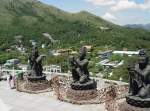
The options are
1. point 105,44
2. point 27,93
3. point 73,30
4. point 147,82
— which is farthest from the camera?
point 73,30

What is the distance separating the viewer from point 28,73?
59.4 ft

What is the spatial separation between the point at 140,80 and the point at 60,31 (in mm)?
150524

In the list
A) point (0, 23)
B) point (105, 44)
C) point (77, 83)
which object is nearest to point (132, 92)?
point (77, 83)

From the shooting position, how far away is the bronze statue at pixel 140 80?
12188mm

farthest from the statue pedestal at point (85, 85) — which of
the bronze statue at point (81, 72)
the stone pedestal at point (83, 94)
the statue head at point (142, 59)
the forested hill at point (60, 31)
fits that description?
the forested hill at point (60, 31)

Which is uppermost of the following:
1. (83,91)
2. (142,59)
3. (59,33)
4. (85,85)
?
(59,33)

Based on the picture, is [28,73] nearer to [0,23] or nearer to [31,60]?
[31,60]

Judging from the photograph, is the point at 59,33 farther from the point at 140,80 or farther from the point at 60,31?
the point at 140,80

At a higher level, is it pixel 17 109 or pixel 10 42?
pixel 10 42

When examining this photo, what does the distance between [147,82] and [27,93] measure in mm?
7433

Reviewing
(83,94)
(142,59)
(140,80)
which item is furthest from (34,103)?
(142,59)

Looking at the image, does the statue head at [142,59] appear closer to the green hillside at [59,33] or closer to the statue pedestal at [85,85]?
the statue pedestal at [85,85]

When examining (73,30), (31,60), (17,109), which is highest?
(73,30)

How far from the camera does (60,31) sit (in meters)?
162
